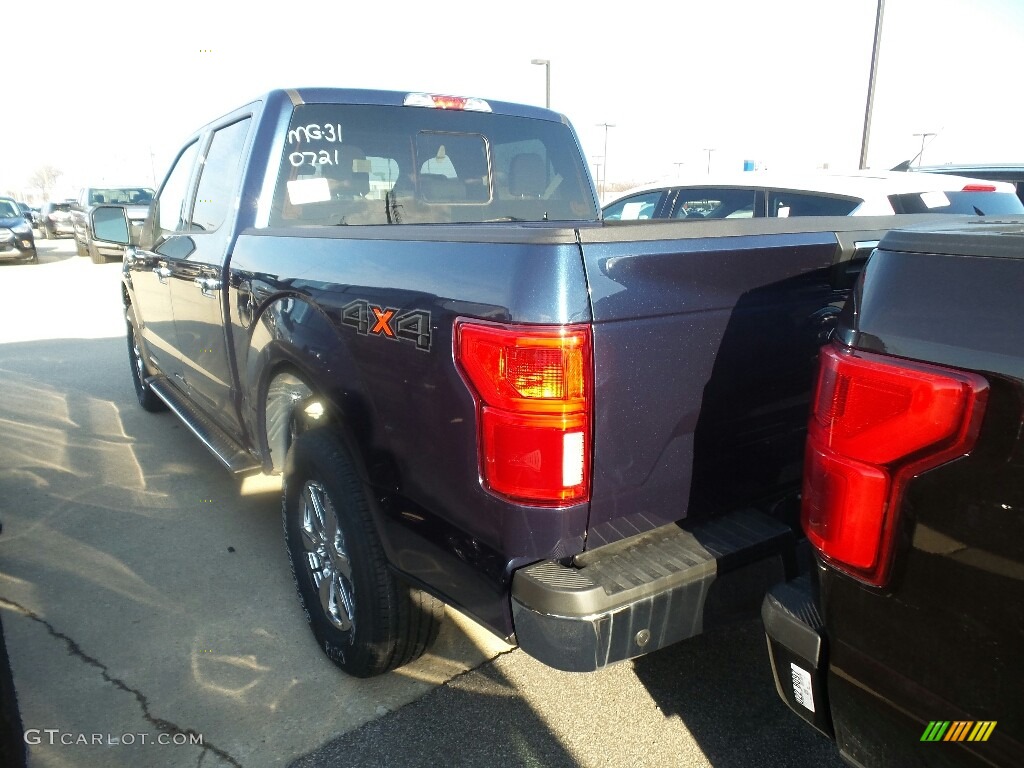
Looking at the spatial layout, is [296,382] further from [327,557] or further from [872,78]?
[872,78]

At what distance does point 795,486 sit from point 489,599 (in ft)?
3.43

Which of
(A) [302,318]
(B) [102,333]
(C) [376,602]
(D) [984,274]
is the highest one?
(D) [984,274]

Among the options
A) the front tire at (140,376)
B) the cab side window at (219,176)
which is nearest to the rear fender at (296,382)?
the cab side window at (219,176)

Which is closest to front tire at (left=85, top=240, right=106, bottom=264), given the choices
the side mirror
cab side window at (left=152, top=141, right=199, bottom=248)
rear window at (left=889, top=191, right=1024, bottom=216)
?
the side mirror

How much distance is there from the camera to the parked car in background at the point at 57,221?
2720 centimetres

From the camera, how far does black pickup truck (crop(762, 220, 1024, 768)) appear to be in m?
1.13

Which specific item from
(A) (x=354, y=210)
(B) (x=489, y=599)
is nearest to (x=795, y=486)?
(B) (x=489, y=599)

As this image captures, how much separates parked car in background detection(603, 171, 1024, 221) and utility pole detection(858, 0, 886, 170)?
8369 millimetres

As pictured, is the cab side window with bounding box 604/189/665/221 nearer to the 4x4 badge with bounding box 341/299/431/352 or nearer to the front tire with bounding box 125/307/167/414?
the front tire with bounding box 125/307/167/414

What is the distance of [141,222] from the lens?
16.9 feet

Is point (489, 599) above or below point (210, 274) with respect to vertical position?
below

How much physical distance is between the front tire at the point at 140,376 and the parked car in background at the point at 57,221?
79.8 feet

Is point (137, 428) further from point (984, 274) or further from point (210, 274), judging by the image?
point (984, 274)

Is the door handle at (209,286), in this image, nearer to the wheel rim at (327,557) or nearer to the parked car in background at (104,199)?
the wheel rim at (327,557)
